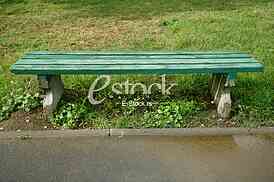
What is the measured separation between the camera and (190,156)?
11.6ft

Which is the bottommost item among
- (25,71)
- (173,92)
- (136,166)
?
(136,166)

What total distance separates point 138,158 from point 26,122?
47.9 inches

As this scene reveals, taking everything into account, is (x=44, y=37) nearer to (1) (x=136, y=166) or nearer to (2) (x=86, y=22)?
(2) (x=86, y=22)

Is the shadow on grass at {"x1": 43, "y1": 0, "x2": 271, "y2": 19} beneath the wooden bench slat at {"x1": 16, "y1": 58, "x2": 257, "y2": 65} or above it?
above

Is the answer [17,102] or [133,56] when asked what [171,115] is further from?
[17,102]

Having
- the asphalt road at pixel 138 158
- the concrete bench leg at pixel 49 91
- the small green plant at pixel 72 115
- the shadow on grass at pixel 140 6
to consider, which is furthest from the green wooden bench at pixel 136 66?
the shadow on grass at pixel 140 6

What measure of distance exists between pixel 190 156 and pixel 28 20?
4.97 metres

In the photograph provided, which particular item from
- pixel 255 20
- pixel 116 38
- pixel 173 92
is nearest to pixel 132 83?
pixel 173 92

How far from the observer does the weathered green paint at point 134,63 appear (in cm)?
376

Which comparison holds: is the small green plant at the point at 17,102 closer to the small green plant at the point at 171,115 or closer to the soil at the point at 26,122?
the soil at the point at 26,122

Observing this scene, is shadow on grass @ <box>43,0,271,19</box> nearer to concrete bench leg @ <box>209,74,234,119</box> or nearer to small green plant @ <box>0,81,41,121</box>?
small green plant @ <box>0,81,41,121</box>

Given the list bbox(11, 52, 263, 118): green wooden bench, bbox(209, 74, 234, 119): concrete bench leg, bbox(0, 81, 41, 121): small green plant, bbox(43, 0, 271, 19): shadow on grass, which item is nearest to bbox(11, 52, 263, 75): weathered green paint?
bbox(11, 52, 263, 118): green wooden bench

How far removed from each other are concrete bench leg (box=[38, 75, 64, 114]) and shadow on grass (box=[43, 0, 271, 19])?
12.5 feet

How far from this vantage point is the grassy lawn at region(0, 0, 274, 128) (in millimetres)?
4105
